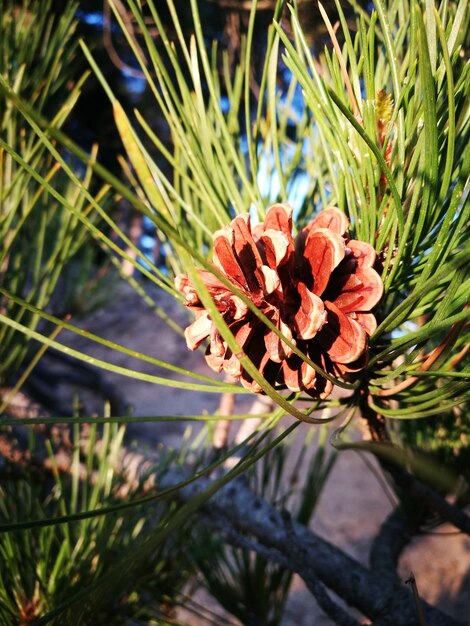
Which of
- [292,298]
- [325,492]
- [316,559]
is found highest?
[292,298]

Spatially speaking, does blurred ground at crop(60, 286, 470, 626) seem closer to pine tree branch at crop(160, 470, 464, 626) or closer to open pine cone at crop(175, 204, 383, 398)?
pine tree branch at crop(160, 470, 464, 626)

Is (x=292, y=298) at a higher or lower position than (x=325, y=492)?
higher

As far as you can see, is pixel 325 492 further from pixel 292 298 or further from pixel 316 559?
pixel 292 298

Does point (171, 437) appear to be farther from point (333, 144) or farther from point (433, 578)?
point (333, 144)

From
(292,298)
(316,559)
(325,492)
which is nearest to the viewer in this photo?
(292,298)

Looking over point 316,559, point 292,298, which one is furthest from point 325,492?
point 292,298

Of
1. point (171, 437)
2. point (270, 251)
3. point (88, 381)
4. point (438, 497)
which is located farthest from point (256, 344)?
point (88, 381)
